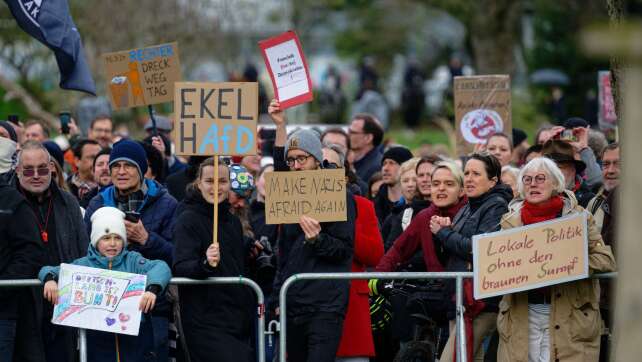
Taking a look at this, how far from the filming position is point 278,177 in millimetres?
8438

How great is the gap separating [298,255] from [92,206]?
1.63 meters

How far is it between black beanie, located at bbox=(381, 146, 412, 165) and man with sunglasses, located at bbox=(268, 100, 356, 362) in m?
2.70

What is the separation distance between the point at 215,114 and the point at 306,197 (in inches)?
36.7

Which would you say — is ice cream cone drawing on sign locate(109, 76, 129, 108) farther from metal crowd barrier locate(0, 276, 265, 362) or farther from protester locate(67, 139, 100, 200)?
metal crowd barrier locate(0, 276, 265, 362)

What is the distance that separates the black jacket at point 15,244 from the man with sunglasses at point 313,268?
1606 millimetres

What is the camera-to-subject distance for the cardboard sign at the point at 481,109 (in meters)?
12.9

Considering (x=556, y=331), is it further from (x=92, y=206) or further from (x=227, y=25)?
(x=227, y=25)

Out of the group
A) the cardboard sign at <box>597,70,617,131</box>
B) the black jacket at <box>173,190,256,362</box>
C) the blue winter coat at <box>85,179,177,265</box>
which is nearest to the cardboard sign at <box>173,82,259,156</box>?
the black jacket at <box>173,190,256,362</box>

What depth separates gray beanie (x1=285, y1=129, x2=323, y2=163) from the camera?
8.59 metres

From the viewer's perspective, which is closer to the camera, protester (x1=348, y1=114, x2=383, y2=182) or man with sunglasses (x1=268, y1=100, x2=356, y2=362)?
man with sunglasses (x1=268, y1=100, x2=356, y2=362)

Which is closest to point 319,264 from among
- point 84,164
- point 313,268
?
point 313,268

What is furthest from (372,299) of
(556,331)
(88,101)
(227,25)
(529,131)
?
(227,25)

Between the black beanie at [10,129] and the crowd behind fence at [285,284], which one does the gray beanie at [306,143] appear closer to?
the crowd behind fence at [285,284]

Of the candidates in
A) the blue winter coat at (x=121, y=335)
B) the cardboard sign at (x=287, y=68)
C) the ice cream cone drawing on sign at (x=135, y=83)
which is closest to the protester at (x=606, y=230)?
the cardboard sign at (x=287, y=68)
